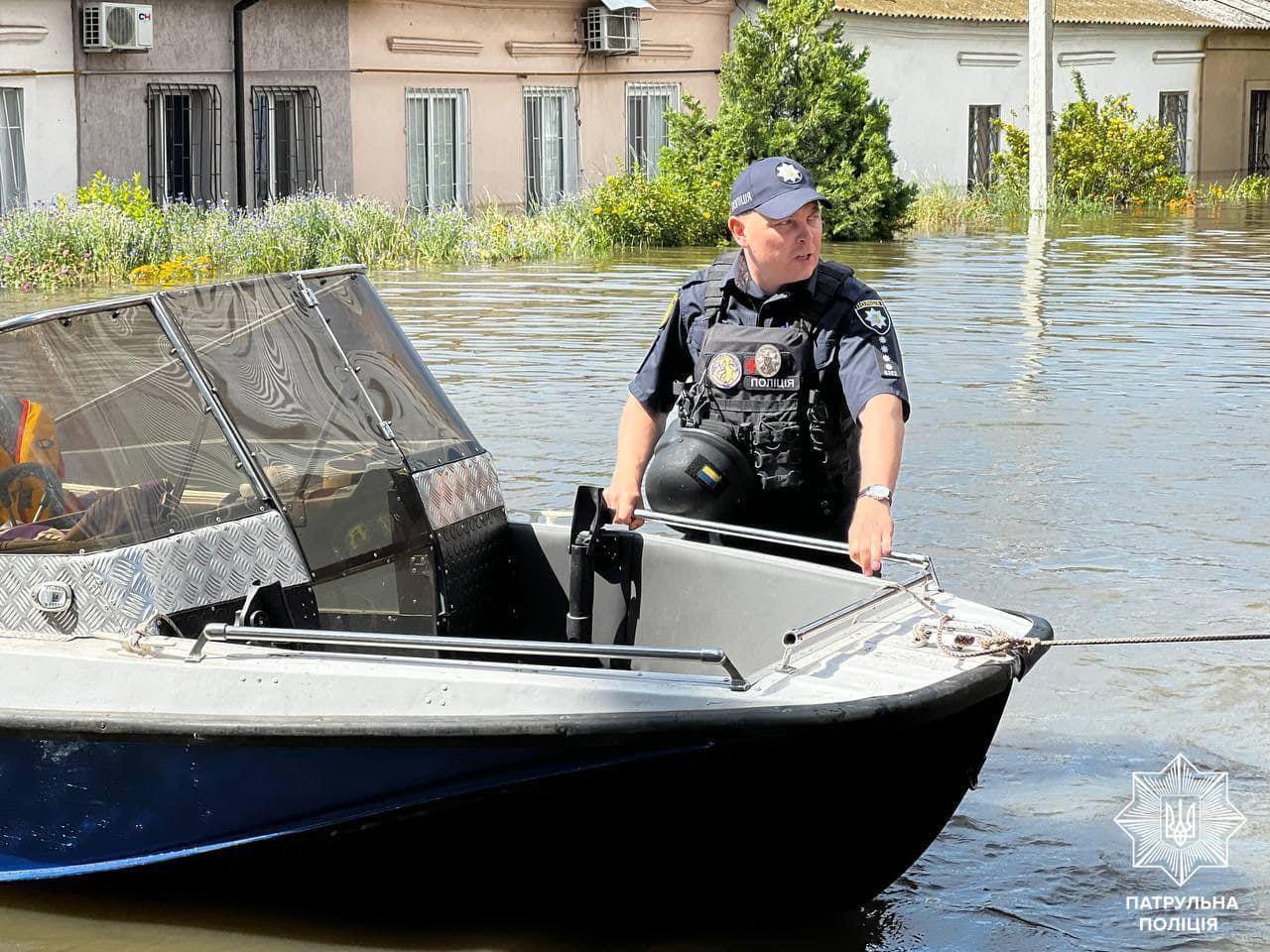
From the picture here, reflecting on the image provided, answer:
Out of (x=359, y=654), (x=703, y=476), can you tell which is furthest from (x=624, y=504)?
(x=359, y=654)

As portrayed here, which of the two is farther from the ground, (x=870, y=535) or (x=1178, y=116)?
(x=1178, y=116)

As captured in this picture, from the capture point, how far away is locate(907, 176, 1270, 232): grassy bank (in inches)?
1071

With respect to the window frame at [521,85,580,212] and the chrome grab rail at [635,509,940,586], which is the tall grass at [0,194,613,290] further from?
the chrome grab rail at [635,509,940,586]

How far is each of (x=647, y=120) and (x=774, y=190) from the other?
22.5 metres

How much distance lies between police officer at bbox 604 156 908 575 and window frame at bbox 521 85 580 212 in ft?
64.8

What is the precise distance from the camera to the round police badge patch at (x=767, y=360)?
15.6 ft

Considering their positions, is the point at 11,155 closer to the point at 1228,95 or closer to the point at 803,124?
the point at 803,124

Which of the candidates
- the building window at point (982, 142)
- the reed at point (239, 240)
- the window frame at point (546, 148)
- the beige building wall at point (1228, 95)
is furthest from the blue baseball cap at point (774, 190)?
the beige building wall at point (1228, 95)

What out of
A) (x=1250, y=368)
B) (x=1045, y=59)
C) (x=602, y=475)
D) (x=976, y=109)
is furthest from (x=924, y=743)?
(x=976, y=109)

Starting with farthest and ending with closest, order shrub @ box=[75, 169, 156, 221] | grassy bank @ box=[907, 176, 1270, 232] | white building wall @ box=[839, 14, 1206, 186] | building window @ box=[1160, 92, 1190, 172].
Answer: building window @ box=[1160, 92, 1190, 172], white building wall @ box=[839, 14, 1206, 186], grassy bank @ box=[907, 176, 1270, 232], shrub @ box=[75, 169, 156, 221]

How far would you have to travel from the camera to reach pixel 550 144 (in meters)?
25.1

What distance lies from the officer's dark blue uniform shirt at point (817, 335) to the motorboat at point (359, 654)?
0.44 m

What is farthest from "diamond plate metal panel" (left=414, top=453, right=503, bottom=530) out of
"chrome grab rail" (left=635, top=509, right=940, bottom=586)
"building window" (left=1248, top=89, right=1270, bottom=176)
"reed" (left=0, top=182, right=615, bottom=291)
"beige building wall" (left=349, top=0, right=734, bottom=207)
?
"building window" (left=1248, top=89, right=1270, bottom=176)

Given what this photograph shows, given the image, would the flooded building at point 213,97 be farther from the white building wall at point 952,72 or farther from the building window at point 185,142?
the white building wall at point 952,72
